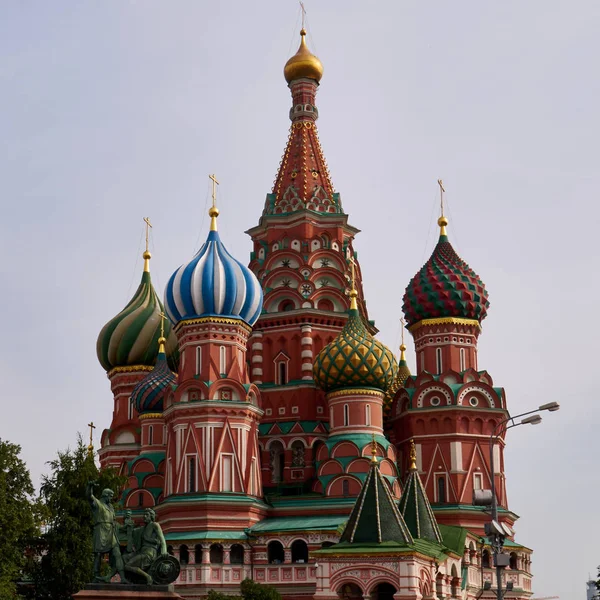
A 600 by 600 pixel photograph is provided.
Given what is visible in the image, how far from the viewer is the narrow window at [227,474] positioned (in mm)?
39531

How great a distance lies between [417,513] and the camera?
33469mm

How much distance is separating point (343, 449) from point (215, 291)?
6929 millimetres

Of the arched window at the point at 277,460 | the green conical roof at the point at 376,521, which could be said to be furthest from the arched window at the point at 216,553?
the green conical roof at the point at 376,521

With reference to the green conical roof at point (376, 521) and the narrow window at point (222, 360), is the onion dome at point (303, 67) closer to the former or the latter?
the narrow window at point (222, 360)

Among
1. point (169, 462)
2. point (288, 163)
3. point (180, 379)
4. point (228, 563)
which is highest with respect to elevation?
point (288, 163)

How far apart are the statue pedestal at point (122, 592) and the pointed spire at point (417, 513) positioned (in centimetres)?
1062

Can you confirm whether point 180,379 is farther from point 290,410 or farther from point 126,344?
point 126,344

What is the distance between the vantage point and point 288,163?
48.2 meters

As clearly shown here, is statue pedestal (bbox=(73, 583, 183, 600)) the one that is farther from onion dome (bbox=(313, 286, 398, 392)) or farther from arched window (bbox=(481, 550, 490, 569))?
arched window (bbox=(481, 550, 490, 569))

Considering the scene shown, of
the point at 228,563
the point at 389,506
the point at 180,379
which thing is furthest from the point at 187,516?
the point at 389,506

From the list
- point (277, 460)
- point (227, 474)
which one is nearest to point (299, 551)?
point (227, 474)

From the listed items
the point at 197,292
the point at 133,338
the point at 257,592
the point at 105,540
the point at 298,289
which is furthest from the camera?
the point at 133,338

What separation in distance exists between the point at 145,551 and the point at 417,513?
11.0 meters

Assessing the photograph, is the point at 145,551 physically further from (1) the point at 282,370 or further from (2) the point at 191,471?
(1) the point at 282,370
